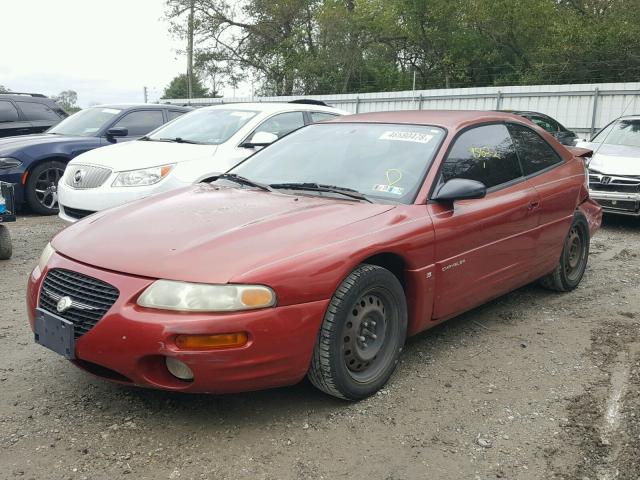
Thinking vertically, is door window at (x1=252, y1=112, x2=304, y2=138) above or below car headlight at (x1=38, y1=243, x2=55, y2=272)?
above

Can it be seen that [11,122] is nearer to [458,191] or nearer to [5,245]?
[5,245]

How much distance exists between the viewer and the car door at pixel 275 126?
6.98 metres

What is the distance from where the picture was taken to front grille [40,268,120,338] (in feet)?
9.20

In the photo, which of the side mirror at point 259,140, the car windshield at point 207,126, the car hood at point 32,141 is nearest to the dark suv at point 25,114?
the car hood at point 32,141

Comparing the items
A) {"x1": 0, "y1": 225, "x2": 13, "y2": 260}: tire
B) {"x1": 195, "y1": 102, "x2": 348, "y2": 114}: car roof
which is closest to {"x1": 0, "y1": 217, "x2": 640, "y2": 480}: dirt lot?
{"x1": 0, "y1": 225, "x2": 13, "y2": 260}: tire

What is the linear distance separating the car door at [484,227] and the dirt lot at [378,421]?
1.36 ft

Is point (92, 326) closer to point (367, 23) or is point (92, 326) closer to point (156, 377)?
point (156, 377)

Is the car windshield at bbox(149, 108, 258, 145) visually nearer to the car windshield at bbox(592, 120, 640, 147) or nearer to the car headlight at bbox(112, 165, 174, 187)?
the car headlight at bbox(112, 165, 174, 187)

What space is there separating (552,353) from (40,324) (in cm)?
296

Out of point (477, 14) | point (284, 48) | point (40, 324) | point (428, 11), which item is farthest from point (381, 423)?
point (284, 48)

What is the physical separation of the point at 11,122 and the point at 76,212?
5205 mm

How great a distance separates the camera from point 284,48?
35.1 m

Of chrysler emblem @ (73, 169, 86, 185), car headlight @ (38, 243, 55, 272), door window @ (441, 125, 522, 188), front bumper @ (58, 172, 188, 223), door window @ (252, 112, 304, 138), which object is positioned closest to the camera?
car headlight @ (38, 243, 55, 272)

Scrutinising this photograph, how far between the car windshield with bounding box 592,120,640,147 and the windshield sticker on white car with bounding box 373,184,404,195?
259 inches
